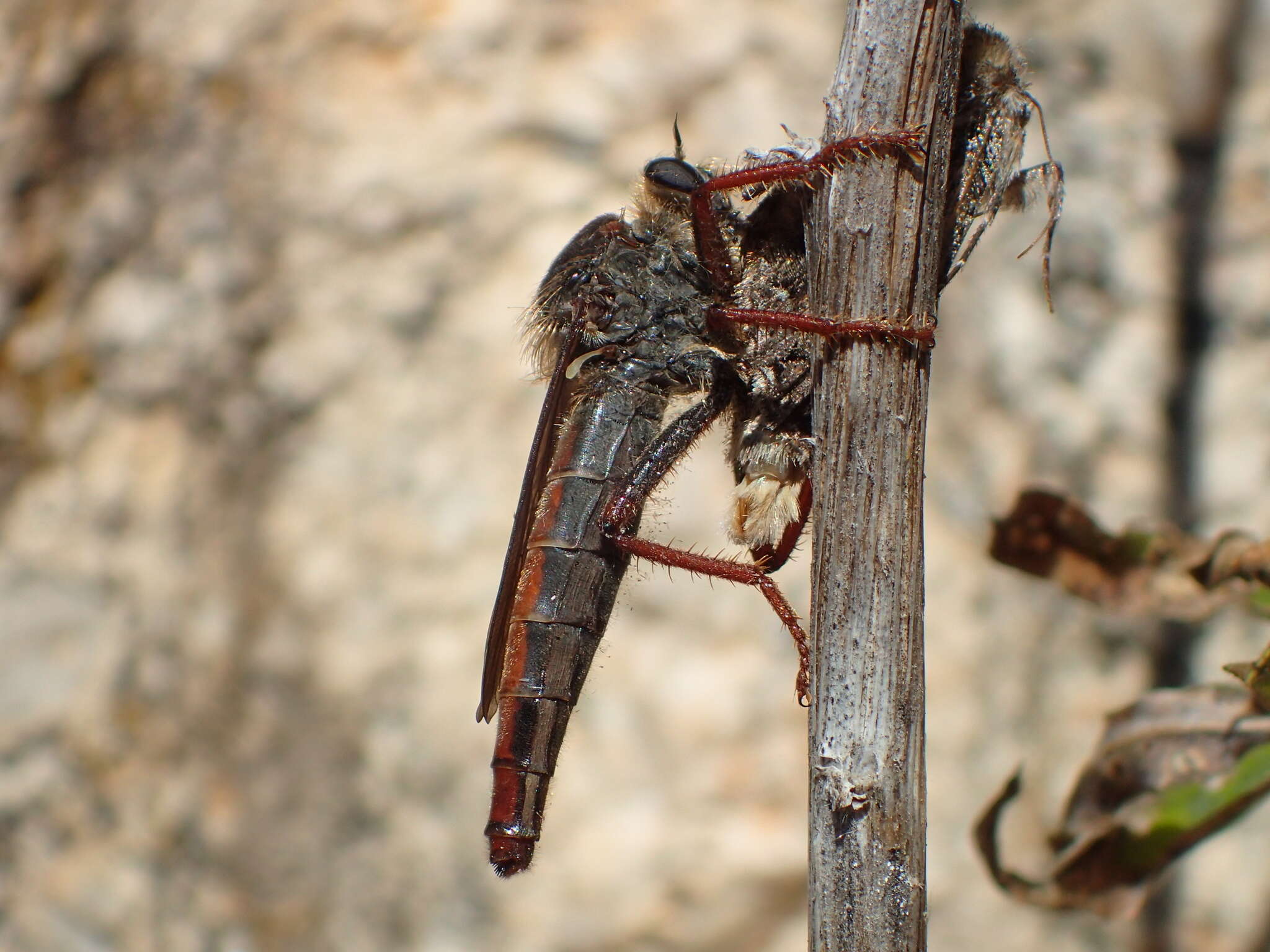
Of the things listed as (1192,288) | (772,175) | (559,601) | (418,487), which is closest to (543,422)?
(559,601)

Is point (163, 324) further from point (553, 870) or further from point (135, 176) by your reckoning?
point (553, 870)

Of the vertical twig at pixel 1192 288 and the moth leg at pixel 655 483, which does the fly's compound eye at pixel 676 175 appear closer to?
the moth leg at pixel 655 483

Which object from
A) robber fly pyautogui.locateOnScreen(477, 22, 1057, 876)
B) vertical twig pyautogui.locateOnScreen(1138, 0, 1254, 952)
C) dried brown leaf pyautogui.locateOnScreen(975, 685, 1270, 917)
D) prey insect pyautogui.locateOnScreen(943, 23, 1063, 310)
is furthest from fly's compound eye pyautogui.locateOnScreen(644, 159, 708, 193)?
vertical twig pyautogui.locateOnScreen(1138, 0, 1254, 952)

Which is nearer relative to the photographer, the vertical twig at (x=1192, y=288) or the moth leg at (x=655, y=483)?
the moth leg at (x=655, y=483)

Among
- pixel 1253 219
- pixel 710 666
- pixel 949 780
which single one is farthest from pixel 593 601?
pixel 1253 219

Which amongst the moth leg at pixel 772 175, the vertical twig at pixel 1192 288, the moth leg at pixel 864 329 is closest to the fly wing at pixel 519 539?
the moth leg at pixel 772 175

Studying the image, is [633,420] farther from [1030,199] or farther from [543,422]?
[1030,199]
